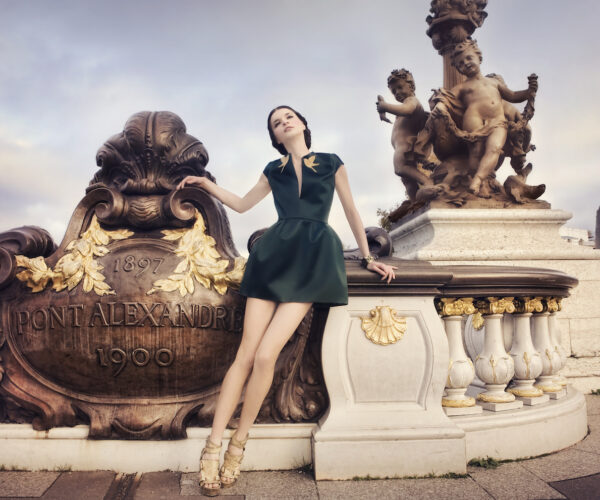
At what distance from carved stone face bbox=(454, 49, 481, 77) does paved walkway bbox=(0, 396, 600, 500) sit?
6.48 metres

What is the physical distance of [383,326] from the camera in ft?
8.61

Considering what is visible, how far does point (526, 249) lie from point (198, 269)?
5.21m

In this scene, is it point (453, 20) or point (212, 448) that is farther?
point (453, 20)

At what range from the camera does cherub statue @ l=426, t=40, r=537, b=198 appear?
23.7 ft

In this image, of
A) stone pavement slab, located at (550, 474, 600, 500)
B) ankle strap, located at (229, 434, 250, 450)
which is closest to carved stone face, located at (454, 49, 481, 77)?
stone pavement slab, located at (550, 474, 600, 500)

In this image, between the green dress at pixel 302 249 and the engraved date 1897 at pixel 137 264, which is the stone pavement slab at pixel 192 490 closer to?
the green dress at pixel 302 249

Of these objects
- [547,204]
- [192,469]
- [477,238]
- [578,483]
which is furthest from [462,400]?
[547,204]

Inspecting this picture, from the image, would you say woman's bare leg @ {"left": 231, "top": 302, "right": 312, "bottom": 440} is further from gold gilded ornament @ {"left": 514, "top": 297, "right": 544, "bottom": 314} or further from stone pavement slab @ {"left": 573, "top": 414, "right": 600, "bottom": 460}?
stone pavement slab @ {"left": 573, "top": 414, "right": 600, "bottom": 460}

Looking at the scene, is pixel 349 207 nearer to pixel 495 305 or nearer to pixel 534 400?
pixel 495 305

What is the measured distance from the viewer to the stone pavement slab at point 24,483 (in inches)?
88.0

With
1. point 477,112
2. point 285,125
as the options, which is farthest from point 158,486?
point 477,112

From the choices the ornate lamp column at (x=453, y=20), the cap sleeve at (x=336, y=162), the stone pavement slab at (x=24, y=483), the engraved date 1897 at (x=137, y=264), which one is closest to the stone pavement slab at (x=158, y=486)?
the stone pavement slab at (x=24, y=483)

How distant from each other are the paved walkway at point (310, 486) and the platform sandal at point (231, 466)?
0.14ft

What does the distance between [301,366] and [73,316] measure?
1.30 meters
